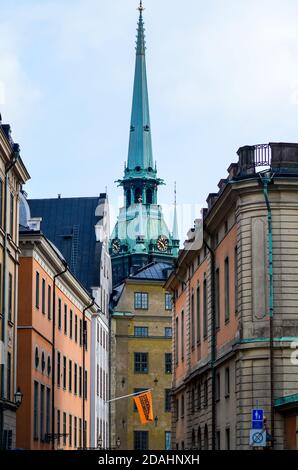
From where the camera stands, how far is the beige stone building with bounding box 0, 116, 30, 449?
4456 cm

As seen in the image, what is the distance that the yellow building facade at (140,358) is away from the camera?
98.0 metres

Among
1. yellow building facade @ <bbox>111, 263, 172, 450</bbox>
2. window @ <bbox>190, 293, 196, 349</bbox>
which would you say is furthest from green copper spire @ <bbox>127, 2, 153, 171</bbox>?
window @ <bbox>190, 293, 196, 349</bbox>

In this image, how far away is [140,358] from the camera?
100 metres

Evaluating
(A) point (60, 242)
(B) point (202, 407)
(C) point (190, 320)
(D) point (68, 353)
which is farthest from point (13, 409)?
(A) point (60, 242)

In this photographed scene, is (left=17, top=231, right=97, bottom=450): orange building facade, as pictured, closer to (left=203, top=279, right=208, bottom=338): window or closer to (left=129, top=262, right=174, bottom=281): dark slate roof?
(left=203, top=279, right=208, bottom=338): window

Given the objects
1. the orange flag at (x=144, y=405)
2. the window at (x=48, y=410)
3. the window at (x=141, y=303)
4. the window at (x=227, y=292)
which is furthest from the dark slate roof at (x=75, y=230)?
the window at (x=227, y=292)

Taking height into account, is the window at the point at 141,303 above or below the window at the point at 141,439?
above

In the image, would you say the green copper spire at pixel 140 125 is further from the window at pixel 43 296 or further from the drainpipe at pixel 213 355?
the drainpipe at pixel 213 355

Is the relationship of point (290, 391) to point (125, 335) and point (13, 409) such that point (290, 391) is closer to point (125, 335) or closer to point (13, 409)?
point (13, 409)

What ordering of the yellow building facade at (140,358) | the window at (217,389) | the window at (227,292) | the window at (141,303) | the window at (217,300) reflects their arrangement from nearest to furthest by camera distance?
the window at (227,292) → the window at (217,389) → the window at (217,300) → the yellow building facade at (140,358) → the window at (141,303)

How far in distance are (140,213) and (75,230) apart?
5516 cm

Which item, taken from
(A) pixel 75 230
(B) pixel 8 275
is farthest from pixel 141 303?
(B) pixel 8 275

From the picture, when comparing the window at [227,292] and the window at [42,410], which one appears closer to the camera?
the window at [227,292]

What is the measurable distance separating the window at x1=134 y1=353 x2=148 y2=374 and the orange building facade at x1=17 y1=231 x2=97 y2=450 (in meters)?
18.4
